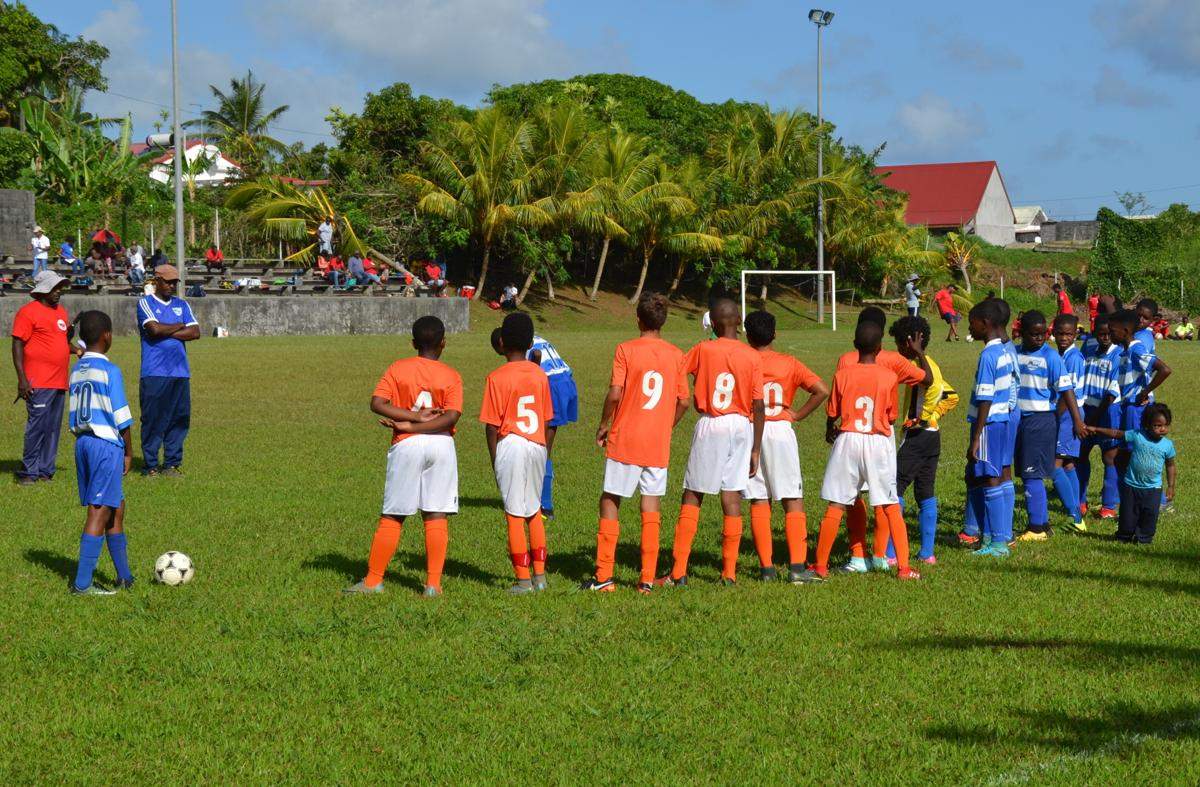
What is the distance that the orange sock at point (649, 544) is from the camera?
291 inches

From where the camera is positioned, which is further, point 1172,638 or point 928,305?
point 928,305

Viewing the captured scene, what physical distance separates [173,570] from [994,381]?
5384 mm

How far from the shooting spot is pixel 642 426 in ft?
23.9

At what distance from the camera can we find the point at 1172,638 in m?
6.33

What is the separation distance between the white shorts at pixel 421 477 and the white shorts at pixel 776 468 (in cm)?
188

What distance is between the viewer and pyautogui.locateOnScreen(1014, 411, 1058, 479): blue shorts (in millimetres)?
9047

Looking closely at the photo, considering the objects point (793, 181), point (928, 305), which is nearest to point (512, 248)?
point (793, 181)

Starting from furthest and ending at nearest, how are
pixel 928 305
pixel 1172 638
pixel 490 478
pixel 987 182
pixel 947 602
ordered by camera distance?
pixel 987 182 → pixel 928 305 → pixel 490 478 → pixel 947 602 → pixel 1172 638

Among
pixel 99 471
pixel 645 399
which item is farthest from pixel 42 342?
pixel 645 399

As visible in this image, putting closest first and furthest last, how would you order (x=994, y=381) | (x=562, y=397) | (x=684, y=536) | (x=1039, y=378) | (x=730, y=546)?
1. (x=684, y=536)
2. (x=730, y=546)
3. (x=994, y=381)
4. (x=1039, y=378)
5. (x=562, y=397)

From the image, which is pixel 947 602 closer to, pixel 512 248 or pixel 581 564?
pixel 581 564

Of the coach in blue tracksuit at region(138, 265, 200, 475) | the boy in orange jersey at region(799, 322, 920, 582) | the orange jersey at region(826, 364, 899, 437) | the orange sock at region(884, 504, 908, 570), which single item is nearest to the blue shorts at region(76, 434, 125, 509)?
the boy in orange jersey at region(799, 322, 920, 582)

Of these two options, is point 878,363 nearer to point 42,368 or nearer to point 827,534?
point 827,534

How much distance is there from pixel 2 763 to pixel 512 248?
132 ft
